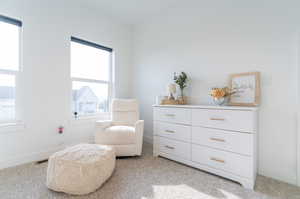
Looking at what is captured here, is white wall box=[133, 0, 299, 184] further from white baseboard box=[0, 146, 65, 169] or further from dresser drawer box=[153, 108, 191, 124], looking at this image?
white baseboard box=[0, 146, 65, 169]

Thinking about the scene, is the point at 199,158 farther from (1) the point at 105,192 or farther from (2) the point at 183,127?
(1) the point at 105,192

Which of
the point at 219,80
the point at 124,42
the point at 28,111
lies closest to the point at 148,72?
the point at 124,42

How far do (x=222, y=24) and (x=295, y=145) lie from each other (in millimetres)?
1813

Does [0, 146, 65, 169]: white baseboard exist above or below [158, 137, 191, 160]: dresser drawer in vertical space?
below

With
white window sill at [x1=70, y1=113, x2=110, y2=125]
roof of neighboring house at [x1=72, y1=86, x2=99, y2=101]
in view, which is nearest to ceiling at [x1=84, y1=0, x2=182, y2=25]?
roof of neighboring house at [x1=72, y1=86, x2=99, y2=101]

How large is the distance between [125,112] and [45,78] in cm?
141

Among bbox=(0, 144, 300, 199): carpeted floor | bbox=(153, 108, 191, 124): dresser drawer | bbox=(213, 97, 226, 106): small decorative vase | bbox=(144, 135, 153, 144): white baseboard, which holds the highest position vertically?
bbox=(213, 97, 226, 106): small decorative vase

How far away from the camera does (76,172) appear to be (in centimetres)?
135

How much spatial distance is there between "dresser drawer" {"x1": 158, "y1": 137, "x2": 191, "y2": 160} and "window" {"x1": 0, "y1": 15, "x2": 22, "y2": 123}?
218 cm

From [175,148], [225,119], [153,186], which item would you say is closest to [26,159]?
[153,186]

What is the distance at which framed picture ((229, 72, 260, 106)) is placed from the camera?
1.82 meters

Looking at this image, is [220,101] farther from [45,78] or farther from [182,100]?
[45,78]

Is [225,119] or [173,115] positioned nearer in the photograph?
[225,119]

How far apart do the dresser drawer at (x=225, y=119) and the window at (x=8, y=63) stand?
254 centimetres
